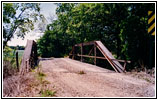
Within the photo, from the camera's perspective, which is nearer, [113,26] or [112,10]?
[112,10]

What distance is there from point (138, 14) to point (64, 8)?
14.2m

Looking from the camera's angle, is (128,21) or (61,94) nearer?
(61,94)

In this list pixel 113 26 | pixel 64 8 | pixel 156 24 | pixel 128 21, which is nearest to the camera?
pixel 156 24

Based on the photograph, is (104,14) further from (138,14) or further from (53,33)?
(53,33)

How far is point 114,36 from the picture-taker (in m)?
17.2

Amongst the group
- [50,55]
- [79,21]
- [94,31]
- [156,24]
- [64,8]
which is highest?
[64,8]

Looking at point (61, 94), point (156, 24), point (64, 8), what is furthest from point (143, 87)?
point (64, 8)

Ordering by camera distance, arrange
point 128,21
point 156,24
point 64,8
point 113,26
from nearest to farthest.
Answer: point 156,24
point 128,21
point 113,26
point 64,8

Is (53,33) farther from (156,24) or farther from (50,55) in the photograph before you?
(156,24)

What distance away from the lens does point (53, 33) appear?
94.5 ft

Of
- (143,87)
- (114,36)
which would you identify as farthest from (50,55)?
(143,87)

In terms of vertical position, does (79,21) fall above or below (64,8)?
below

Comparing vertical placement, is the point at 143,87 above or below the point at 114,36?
below

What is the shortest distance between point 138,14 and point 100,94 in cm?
1254
